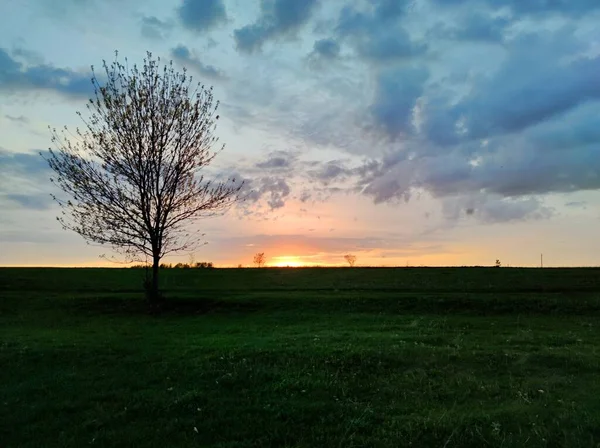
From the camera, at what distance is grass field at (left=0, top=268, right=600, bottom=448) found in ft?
33.9

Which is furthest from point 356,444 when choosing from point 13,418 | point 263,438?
point 13,418

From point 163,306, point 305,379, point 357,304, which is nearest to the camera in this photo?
point 305,379

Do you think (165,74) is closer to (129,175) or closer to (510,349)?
(129,175)

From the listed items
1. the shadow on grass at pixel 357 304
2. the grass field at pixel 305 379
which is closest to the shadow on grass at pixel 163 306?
the shadow on grass at pixel 357 304

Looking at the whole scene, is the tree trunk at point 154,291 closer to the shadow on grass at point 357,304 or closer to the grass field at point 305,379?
the shadow on grass at point 357,304

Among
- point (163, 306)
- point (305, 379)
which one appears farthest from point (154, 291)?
point (305, 379)

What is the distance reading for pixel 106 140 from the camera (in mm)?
35312

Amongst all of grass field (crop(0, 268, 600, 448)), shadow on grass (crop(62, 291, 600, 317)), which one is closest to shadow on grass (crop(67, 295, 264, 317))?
shadow on grass (crop(62, 291, 600, 317))

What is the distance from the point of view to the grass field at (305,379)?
33.9 ft

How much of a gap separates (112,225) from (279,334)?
18932mm

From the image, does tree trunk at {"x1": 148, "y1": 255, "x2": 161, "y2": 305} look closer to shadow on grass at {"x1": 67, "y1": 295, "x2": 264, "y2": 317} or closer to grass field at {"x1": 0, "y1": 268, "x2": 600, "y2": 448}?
shadow on grass at {"x1": 67, "y1": 295, "x2": 264, "y2": 317}

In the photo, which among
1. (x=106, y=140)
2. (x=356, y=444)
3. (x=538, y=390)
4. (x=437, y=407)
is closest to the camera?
(x=356, y=444)

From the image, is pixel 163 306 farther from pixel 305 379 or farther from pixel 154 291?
pixel 305 379

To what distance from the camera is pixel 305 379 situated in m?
13.9
